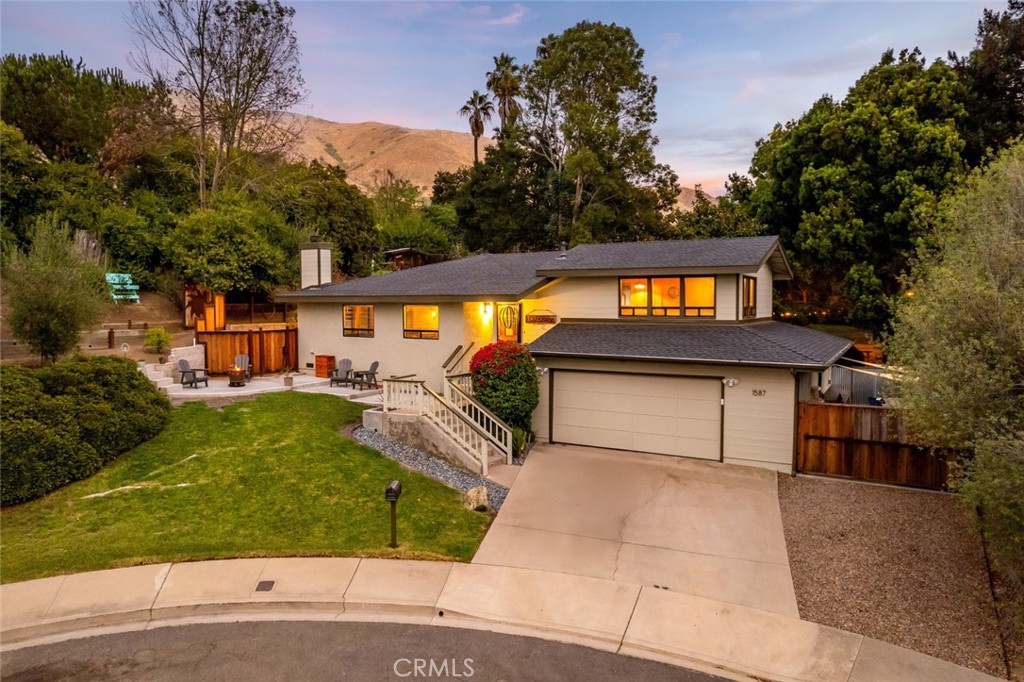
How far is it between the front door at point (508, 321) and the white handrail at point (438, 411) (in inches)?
195

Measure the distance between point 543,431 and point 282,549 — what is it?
8.05 metres

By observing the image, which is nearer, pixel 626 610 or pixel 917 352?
pixel 626 610

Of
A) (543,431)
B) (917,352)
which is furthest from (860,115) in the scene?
(543,431)

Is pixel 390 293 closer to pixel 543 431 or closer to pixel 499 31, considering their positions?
pixel 543 431

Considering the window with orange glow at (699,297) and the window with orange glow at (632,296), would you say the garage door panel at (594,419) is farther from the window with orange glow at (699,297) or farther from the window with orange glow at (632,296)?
the window with orange glow at (699,297)

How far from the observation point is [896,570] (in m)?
7.89

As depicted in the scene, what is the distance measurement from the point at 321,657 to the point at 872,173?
1026 inches

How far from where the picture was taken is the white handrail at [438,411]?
12578 mm

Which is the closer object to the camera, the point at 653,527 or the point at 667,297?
the point at 653,527

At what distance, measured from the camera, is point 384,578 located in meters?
7.65

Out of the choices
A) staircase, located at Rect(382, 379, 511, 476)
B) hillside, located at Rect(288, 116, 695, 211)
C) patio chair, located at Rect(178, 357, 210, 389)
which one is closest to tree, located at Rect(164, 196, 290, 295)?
patio chair, located at Rect(178, 357, 210, 389)

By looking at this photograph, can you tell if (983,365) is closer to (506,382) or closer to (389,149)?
(506,382)

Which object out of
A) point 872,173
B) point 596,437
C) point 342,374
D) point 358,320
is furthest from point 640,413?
point 872,173

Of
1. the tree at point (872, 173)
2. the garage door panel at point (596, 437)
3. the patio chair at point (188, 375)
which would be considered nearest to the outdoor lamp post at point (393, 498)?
the garage door panel at point (596, 437)
